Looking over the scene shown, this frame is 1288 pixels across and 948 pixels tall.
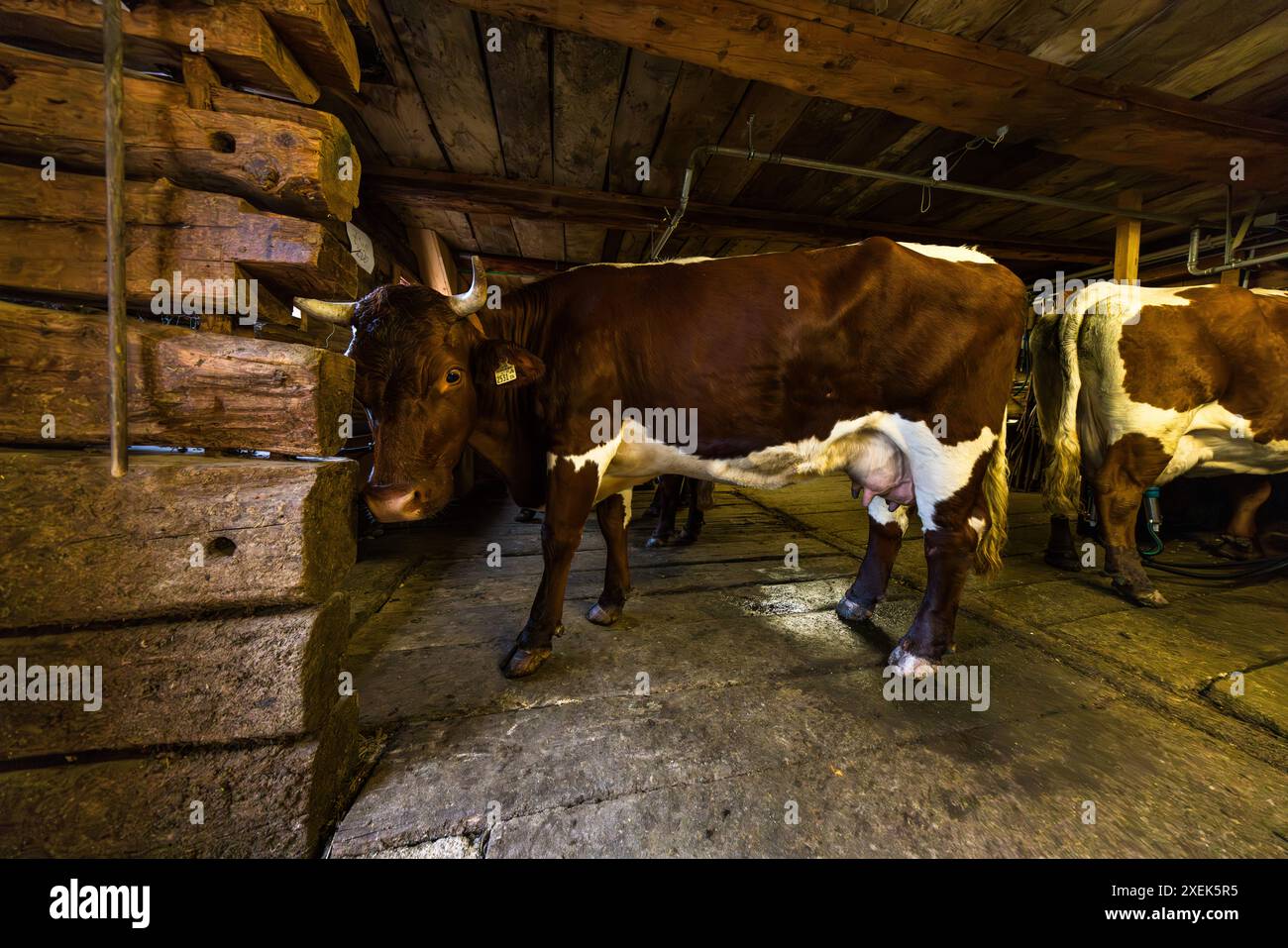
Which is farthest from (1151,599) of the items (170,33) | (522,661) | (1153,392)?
(170,33)

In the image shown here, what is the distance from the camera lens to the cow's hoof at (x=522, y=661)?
217 cm

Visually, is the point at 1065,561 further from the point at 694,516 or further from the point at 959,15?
the point at 959,15

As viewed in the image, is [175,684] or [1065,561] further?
[1065,561]

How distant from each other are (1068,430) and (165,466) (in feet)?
16.2

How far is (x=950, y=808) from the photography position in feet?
4.85

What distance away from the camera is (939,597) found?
236cm

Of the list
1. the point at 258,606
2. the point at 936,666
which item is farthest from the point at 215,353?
the point at 936,666

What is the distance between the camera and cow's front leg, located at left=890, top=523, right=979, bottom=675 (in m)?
2.28

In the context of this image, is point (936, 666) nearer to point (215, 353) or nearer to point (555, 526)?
point (555, 526)

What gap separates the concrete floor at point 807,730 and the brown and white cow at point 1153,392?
791 mm

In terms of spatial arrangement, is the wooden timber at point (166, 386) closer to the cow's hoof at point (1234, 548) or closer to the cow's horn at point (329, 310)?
the cow's horn at point (329, 310)

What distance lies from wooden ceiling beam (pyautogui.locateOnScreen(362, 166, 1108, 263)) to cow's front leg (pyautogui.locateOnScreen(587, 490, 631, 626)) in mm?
3197

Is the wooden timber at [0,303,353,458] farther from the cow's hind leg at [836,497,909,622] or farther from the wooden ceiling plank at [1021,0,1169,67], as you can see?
the wooden ceiling plank at [1021,0,1169,67]

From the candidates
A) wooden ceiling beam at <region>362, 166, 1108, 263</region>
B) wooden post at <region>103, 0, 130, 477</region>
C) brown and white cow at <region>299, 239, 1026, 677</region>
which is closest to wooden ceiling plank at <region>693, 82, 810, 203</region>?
wooden ceiling beam at <region>362, 166, 1108, 263</region>
